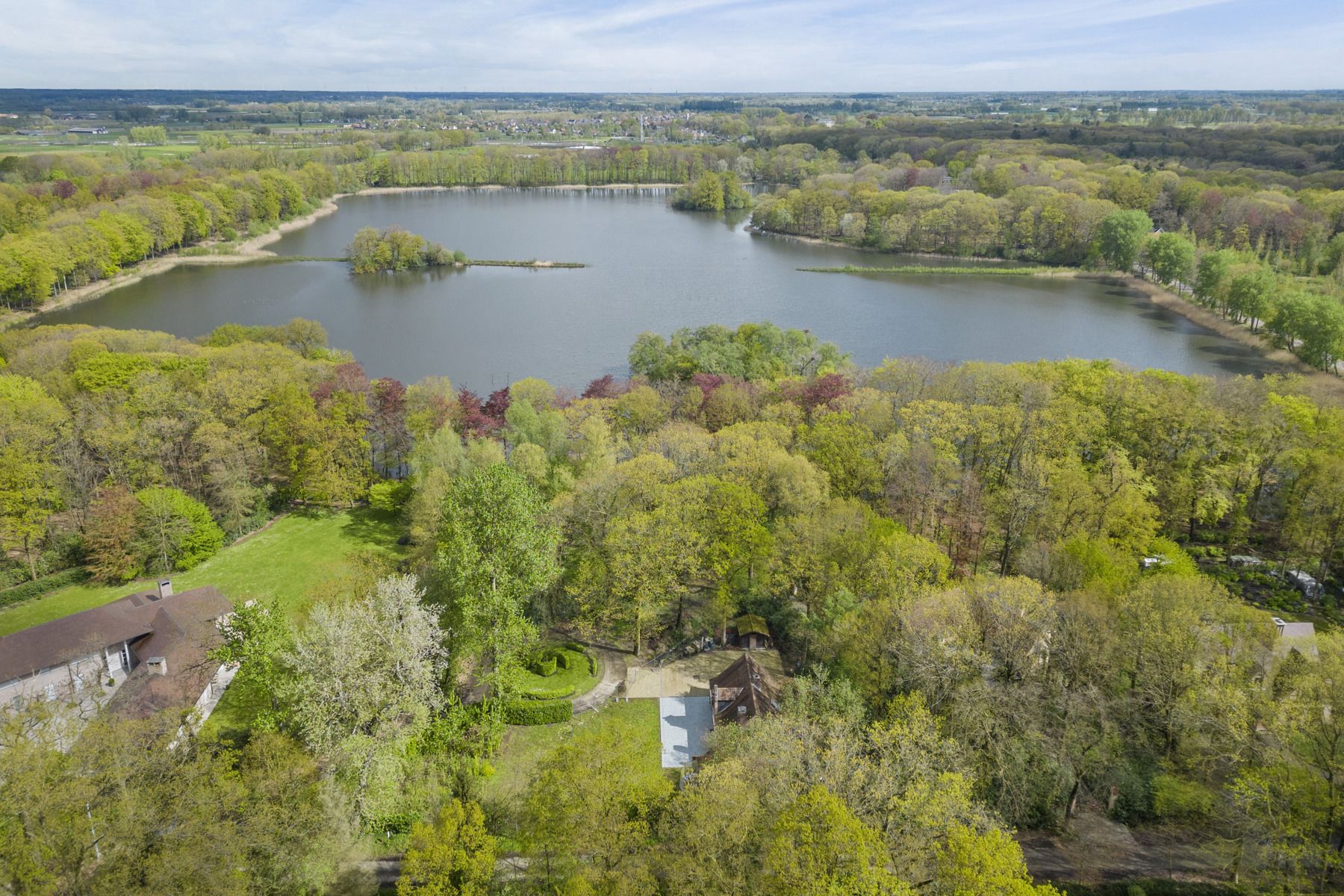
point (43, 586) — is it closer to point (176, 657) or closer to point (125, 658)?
point (125, 658)

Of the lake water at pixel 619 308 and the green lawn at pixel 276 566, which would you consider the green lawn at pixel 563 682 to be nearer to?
the green lawn at pixel 276 566

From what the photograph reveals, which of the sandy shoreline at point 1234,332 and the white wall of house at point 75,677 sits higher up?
the sandy shoreline at point 1234,332

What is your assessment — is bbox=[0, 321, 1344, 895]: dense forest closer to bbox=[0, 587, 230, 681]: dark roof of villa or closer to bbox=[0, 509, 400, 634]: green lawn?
bbox=[0, 509, 400, 634]: green lawn

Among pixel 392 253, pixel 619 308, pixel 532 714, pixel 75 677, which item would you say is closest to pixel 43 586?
pixel 75 677

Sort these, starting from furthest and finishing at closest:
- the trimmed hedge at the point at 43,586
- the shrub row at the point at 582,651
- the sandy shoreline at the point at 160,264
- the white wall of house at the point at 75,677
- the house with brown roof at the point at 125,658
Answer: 1. the sandy shoreline at the point at 160,264
2. the trimmed hedge at the point at 43,586
3. the shrub row at the point at 582,651
4. the white wall of house at the point at 75,677
5. the house with brown roof at the point at 125,658

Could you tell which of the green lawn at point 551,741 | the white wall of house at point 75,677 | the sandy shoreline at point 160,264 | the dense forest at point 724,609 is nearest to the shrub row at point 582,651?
the dense forest at point 724,609

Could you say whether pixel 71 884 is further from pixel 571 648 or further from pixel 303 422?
pixel 303 422

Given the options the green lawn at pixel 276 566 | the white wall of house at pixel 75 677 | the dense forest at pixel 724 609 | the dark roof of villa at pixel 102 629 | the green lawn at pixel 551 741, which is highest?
the dense forest at pixel 724 609
